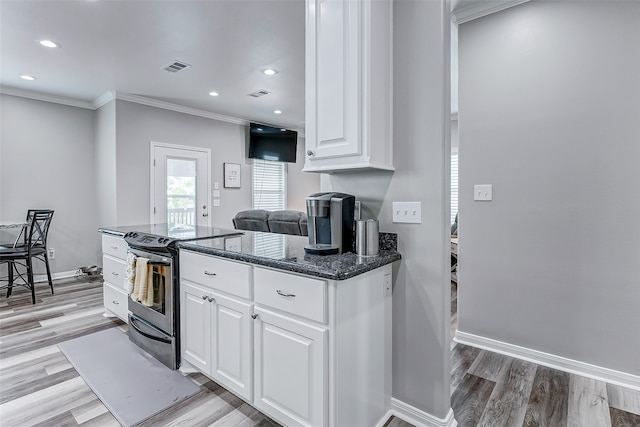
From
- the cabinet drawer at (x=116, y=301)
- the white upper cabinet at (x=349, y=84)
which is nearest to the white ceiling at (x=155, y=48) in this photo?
the white upper cabinet at (x=349, y=84)

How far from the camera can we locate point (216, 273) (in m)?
1.95

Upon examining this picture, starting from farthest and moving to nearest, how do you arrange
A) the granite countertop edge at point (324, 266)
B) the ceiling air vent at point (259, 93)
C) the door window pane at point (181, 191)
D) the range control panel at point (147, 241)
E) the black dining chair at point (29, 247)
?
the door window pane at point (181, 191) < the ceiling air vent at point (259, 93) < the black dining chair at point (29, 247) < the range control panel at point (147, 241) < the granite countertop edge at point (324, 266)

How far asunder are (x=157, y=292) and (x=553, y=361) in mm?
2881

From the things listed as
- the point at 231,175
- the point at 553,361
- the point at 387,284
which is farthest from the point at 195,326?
the point at 231,175

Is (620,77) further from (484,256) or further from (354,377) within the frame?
(354,377)

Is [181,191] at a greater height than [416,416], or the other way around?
[181,191]

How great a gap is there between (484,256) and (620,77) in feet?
4.81

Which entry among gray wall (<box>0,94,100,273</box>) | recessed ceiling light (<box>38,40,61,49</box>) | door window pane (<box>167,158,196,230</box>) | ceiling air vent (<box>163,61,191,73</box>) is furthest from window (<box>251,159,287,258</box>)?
recessed ceiling light (<box>38,40,61,49</box>)

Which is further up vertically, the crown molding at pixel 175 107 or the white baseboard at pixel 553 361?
the crown molding at pixel 175 107

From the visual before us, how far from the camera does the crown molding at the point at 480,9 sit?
245cm

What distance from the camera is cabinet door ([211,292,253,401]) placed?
1779mm

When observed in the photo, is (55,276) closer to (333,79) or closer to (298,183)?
(298,183)

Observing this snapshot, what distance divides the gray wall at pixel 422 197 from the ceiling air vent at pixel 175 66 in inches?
104

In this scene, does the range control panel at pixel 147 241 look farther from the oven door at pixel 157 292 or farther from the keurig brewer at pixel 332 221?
the keurig brewer at pixel 332 221
